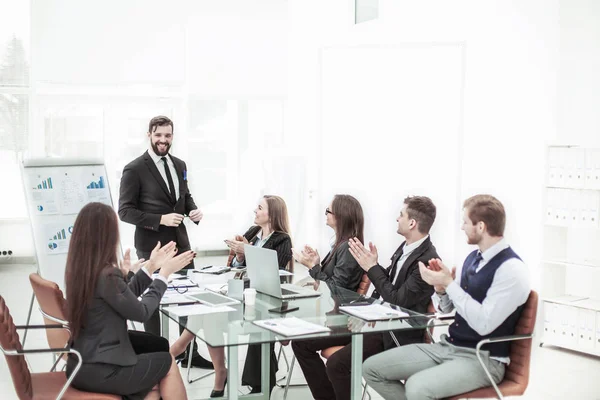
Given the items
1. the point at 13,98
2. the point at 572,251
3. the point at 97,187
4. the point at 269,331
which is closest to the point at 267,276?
the point at 269,331

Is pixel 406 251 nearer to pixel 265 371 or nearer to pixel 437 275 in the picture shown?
pixel 437 275

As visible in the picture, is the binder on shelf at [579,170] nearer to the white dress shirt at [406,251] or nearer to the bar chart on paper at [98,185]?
the white dress shirt at [406,251]

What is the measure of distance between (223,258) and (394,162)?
15.4ft

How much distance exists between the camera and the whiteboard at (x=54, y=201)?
553cm

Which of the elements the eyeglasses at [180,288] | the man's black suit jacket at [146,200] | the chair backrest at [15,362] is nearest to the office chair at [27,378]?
the chair backrest at [15,362]

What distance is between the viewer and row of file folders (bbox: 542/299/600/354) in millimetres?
5828

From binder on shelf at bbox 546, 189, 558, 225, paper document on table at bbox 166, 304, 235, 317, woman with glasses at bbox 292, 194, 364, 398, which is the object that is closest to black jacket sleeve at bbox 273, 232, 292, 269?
woman with glasses at bbox 292, 194, 364, 398

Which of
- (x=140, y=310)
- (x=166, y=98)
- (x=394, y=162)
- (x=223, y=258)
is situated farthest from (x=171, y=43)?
(x=140, y=310)

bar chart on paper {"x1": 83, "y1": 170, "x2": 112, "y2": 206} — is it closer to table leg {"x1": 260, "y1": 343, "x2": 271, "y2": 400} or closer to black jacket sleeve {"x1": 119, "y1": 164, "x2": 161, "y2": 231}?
black jacket sleeve {"x1": 119, "y1": 164, "x2": 161, "y2": 231}

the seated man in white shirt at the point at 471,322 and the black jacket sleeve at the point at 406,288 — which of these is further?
the black jacket sleeve at the point at 406,288

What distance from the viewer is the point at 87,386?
309 cm

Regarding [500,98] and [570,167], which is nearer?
[570,167]

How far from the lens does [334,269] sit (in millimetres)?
4395

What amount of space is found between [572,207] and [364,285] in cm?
247
